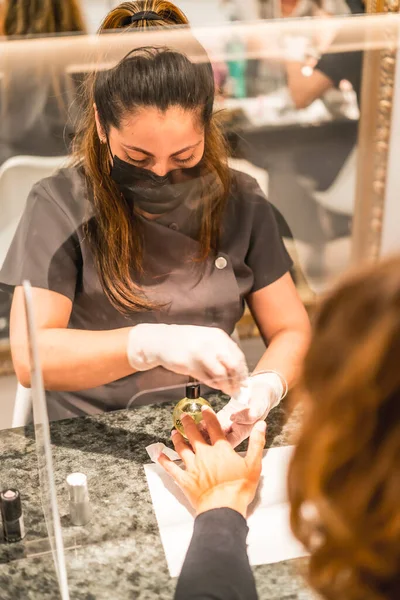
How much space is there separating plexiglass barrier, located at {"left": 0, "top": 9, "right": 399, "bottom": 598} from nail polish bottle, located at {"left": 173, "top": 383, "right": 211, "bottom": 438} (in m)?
0.04

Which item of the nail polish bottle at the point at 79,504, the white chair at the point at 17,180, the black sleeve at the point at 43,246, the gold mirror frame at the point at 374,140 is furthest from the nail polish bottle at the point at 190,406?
the gold mirror frame at the point at 374,140

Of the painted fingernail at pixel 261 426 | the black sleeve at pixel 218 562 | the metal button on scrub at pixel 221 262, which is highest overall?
the metal button on scrub at pixel 221 262

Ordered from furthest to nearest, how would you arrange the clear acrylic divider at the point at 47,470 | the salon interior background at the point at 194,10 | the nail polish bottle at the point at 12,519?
1. the salon interior background at the point at 194,10
2. the nail polish bottle at the point at 12,519
3. the clear acrylic divider at the point at 47,470

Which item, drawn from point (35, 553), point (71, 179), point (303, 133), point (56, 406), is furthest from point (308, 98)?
point (35, 553)

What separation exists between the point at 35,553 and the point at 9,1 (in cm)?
94

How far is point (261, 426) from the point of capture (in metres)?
1.20

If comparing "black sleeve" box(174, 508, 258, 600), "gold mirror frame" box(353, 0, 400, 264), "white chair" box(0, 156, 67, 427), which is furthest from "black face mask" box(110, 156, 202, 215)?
"black sleeve" box(174, 508, 258, 600)

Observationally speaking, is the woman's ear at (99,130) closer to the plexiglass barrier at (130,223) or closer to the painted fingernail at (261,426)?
the plexiglass barrier at (130,223)

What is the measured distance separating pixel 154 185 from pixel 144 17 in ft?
0.94

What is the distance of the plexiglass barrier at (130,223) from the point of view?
47.3 inches

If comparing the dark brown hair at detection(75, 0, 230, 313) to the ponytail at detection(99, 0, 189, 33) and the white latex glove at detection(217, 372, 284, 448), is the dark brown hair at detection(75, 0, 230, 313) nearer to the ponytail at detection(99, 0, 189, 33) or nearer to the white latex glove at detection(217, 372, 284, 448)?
the ponytail at detection(99, 0, 189, 33)

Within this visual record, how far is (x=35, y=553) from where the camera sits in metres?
1.02

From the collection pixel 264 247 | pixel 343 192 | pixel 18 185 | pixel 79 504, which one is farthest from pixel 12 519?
pixel 343 192

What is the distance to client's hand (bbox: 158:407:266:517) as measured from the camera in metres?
1.01
